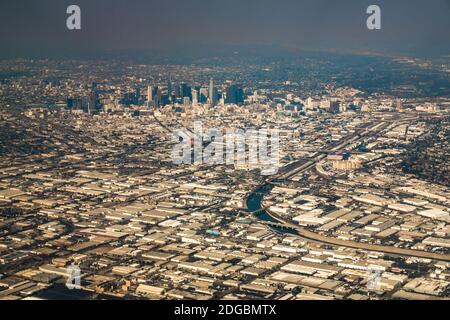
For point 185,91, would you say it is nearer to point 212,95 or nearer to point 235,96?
point 212,95

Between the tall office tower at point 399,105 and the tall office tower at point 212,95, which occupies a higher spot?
the tall office tower at point 212,95

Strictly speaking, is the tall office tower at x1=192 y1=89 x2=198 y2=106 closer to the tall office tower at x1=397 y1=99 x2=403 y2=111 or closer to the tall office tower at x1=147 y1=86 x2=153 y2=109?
the tall office tower at x1=147 y1=86 x2=153 y2=109

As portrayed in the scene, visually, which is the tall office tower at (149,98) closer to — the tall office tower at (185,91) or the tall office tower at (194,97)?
the tall office tower at (185,91)

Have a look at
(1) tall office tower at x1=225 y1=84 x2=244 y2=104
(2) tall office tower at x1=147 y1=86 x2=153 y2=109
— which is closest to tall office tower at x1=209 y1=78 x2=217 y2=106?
(1) tall office tower at x1=225 y1=84 x2=244 y2=104
